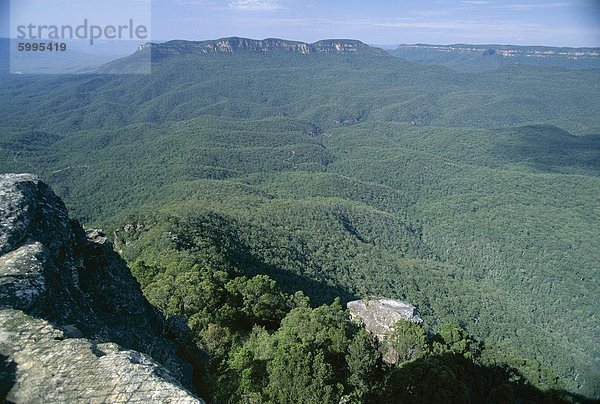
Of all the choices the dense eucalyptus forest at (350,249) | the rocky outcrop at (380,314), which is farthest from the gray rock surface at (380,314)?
the dense eucalyptus forest at (350,249)

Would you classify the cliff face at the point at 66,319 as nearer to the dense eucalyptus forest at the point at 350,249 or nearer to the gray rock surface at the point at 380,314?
the dense eucalyptus forest at the point at 350,249

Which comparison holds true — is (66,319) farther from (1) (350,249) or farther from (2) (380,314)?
(1) (350,249)

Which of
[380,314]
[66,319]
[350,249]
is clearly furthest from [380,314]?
[350,249]

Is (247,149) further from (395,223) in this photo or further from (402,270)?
(402,270)

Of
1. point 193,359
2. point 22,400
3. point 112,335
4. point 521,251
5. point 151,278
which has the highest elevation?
point 22,400

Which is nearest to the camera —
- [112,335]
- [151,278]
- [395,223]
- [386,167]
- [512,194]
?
[112,335]

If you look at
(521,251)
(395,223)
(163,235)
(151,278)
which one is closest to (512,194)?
(521,251)
